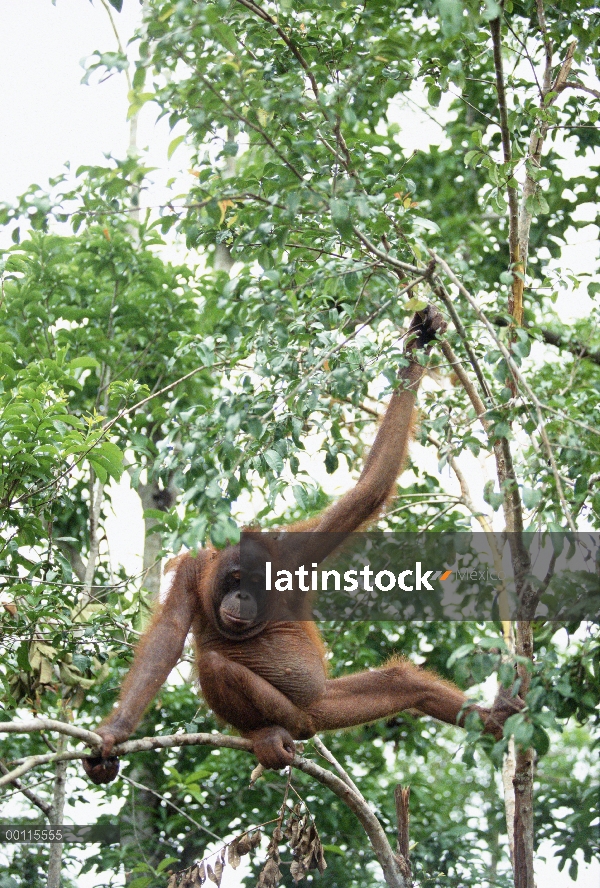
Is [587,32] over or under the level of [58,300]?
under

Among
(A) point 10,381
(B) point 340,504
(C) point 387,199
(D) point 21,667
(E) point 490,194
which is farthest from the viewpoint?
(A) point 10,381

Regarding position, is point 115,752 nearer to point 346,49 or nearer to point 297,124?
point 297,124

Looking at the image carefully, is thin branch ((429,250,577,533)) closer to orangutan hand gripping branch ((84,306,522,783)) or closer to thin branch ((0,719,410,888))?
orangutan hand gripping branch ((84,306,522,783))

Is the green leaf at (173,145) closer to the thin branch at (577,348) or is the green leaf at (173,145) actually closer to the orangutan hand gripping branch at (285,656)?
the orangutan hand gripping branch at (285,656)

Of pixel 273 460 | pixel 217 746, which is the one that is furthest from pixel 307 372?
pixel 217 746

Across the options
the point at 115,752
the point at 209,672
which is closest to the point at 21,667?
the point at 209,672

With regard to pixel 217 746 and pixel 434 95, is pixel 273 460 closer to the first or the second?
pixel 217 746

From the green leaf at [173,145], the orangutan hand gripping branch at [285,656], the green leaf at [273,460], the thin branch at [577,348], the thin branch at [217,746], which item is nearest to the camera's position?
the thin branch at [217,746]

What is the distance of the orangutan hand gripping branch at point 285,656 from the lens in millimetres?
4570

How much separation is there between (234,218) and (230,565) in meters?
1.71

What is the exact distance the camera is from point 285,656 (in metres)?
4.93

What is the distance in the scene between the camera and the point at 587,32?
4195 millimetres

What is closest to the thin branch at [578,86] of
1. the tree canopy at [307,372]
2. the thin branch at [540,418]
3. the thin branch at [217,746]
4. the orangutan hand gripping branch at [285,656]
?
the tree canopy at [307,372]

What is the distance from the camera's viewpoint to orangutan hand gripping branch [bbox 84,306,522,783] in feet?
15.0
